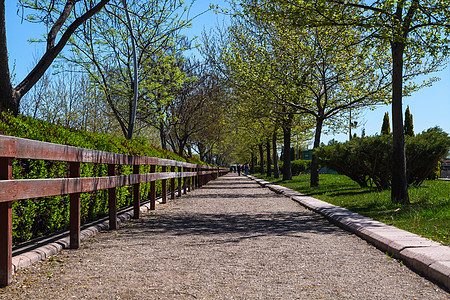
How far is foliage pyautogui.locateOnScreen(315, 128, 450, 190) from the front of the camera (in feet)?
44.1

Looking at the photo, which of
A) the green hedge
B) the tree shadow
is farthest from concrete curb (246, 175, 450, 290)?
the green hedge

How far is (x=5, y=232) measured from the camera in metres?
3.76

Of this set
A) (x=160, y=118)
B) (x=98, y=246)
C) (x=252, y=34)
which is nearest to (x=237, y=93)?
(x=252, y=34)

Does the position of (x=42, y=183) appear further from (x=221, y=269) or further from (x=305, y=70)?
(x=305, y=70)

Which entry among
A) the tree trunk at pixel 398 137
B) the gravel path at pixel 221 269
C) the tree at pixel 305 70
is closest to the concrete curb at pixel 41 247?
the gravel path at pixel 221 269

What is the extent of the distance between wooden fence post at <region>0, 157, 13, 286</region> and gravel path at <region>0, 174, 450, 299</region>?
0.48 ft

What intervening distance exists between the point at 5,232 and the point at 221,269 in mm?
2072

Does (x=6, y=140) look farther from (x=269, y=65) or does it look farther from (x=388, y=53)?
(x=388, y=53)

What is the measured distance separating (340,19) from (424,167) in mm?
5975

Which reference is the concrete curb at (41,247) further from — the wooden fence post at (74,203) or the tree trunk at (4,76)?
the tree trunk at (4,76)

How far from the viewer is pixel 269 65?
64.7 feet

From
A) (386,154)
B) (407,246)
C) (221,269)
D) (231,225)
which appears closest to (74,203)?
(221,269)

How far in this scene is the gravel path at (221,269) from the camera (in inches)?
148

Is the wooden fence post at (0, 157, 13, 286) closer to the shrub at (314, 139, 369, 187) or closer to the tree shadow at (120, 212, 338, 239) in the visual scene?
the tree shadow at (120, 212, 338, 239)
